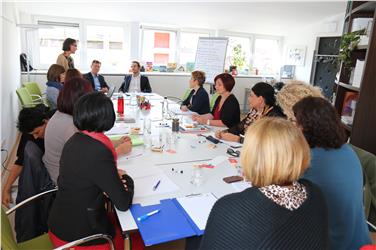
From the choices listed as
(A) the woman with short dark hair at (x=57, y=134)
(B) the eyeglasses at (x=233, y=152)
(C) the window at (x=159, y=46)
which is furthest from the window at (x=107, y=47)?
(B) the eyeglasses at (x=233, y=152)

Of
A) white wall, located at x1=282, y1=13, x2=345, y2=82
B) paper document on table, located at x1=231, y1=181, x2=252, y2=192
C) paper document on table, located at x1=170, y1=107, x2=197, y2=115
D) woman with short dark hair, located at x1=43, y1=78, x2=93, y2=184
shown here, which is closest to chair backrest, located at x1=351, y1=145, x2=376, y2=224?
paper document on table, located at x1=231, y1=181, x2=252, y2=192

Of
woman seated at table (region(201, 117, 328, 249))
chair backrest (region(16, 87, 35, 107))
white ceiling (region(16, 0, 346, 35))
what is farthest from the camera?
white ceiling (region(16, 0, 346, 35))

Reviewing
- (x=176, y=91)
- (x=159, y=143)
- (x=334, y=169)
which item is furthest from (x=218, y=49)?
(x=334, y=169)

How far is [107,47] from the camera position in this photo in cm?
641

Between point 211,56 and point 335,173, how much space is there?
491cm

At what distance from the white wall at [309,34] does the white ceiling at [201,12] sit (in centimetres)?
16

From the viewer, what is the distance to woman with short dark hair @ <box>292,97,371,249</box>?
1.28m

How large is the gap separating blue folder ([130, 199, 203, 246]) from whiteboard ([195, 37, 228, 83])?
454 centimetres

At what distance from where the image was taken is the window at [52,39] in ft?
19.4

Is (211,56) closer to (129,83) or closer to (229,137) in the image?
(129,83)

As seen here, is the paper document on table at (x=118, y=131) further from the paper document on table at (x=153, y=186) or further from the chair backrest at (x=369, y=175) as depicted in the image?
the chair backrest at (x=369, y=175)

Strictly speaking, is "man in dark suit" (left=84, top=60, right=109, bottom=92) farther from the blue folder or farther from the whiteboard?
the blue folder

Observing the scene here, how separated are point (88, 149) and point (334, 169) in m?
1.10

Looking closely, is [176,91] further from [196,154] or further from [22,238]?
[22,238]
